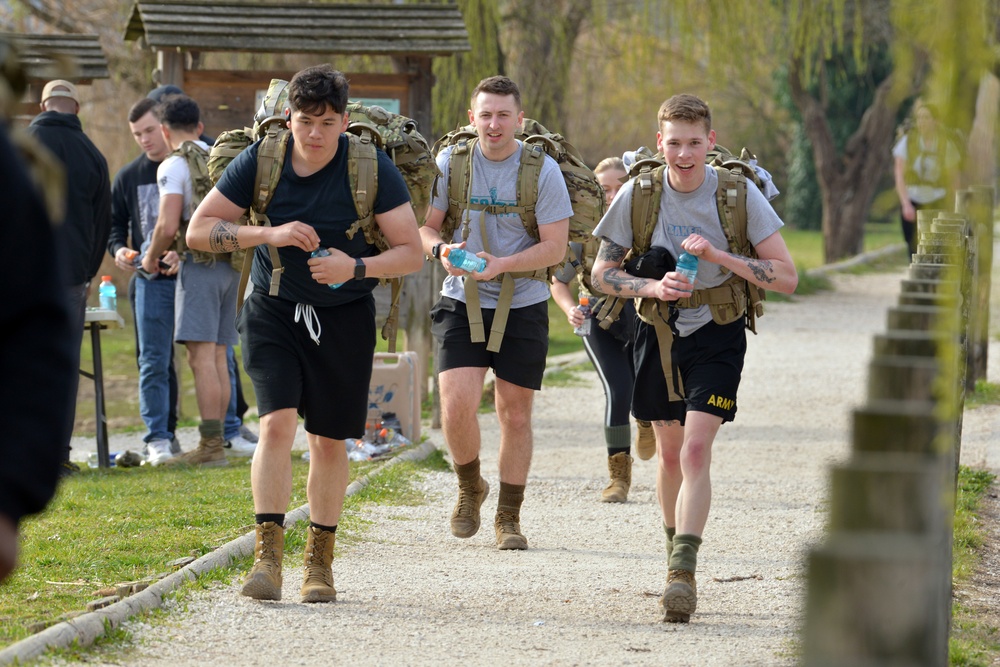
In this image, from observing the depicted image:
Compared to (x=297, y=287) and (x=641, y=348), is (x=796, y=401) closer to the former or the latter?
(x=641, y=348)

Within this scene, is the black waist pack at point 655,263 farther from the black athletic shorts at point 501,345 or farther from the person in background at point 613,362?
the person in background at point 613,362

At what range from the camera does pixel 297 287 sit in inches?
220

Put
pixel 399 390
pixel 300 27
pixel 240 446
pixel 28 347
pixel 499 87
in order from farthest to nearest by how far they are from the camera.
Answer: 1. pixel 300 27
2. pixel 240 446
3. pixel 399 390
4. pixel 499 87
5. pixel 28 347

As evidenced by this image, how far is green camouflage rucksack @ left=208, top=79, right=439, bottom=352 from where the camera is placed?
5.57 metres

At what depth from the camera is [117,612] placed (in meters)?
5.08

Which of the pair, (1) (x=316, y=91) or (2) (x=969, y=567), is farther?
(2) (x=969, y=567)

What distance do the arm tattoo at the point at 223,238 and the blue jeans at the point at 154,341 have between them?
4.04 metres

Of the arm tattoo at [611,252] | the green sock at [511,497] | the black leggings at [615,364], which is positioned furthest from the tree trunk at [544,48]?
the arm tattoo at [611,252]

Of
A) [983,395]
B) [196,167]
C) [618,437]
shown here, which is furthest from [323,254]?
[983,395]

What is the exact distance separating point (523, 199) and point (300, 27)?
16.8ft

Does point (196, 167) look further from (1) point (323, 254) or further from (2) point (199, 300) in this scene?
(1) point (323, 254)

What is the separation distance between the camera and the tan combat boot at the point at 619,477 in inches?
328

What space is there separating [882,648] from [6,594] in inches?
164

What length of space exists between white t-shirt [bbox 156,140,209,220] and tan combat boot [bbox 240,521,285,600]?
12.6 ft
